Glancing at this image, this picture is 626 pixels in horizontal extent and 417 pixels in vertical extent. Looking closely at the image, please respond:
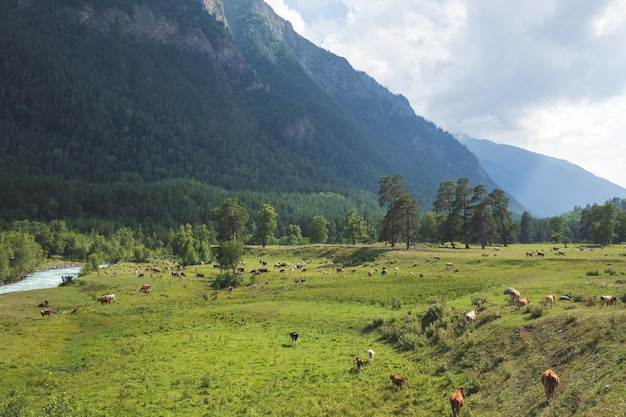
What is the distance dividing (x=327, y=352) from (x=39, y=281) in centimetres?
8744

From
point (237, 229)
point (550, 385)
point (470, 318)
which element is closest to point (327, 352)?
point (470, 318)

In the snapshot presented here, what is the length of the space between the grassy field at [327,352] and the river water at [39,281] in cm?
2615

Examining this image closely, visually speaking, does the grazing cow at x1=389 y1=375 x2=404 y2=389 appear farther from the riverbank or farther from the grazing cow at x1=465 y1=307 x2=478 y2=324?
the riverbank

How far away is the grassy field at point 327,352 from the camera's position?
18.6m

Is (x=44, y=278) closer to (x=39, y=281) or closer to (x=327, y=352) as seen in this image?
(x=39, y=281)

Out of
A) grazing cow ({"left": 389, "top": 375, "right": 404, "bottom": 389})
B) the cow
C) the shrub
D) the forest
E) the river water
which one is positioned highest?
the forest

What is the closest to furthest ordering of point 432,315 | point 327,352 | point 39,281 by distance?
point 327,352 < point 432,315 < point 39,281

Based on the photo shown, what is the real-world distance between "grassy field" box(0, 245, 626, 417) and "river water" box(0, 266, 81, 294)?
85.8 feet

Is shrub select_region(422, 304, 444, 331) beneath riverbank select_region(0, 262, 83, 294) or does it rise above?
above

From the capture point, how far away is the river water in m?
76.3

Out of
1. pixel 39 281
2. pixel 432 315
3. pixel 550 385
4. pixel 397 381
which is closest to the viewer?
pixel 550 385

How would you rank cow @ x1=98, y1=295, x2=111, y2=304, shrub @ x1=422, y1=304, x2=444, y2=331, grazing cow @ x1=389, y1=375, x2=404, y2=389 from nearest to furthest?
grazing cow @ x1=389, y1=375, x2=404, y2=389 → shrub @ x1=422, y1=304, x2=444, y2=331 → cow @ x1=98, y1=295, x2=111, y2=304

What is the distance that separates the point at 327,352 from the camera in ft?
99.0

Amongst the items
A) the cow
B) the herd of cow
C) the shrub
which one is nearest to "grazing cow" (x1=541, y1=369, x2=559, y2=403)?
the herd of cow
